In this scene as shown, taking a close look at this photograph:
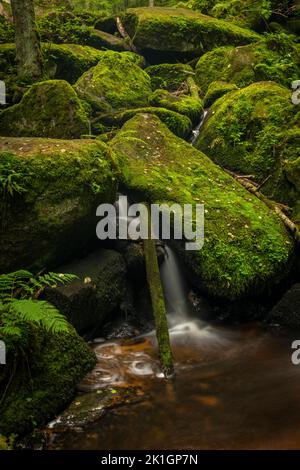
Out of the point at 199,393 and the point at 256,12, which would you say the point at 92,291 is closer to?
the point at 199,393

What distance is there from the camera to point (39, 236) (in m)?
5.36

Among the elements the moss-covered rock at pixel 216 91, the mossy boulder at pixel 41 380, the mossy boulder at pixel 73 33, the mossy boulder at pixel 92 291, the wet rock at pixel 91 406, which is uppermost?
the mossy boulder at pixel 73 33

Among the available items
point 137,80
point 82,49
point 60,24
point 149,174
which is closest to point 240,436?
point 149,174

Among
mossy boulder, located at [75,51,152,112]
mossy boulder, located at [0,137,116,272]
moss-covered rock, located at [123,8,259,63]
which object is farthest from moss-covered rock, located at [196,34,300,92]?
mossy boulder, located at [0,137,116,272]

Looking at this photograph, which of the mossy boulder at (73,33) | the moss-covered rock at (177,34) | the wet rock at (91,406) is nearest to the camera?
the wet rock at (91,406)

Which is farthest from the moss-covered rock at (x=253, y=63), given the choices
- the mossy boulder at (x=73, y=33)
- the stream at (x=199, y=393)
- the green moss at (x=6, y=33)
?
the stream at (x=199, y=393)

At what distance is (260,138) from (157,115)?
2.65 m

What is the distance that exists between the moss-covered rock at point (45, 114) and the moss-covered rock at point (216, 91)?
15.3 ft

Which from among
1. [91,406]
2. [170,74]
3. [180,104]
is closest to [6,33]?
[170,74]

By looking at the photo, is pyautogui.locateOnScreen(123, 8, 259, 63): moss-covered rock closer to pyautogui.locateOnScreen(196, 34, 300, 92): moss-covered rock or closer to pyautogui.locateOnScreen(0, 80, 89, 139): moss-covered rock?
pyautogui.locateOnScreen(196, 34, 300, 92): moss-covered rock

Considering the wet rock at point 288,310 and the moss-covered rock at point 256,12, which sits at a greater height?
the moss-covered rock at point 256,12

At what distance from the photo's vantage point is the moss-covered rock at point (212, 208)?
20.0 feet

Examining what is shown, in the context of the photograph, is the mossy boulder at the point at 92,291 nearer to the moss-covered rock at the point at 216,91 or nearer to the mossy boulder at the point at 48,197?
the mossy boulder at the point at 48,197

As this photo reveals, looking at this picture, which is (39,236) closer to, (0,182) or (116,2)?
(0,182)
